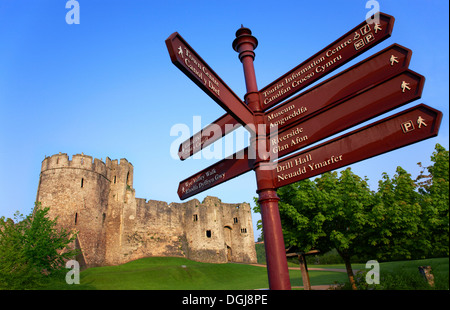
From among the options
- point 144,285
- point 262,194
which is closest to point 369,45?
point 262,194

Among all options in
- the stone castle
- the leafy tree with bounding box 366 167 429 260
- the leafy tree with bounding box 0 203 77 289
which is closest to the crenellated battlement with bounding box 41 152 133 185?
the stone castle

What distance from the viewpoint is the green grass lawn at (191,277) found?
21.1m

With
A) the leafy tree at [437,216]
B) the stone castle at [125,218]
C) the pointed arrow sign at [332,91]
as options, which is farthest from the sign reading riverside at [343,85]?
the stone castle at [125,218]

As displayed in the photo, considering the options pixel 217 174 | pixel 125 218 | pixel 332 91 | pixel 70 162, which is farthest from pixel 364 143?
pixel 125 218

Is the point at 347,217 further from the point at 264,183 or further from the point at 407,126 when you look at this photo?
the point at 407,126

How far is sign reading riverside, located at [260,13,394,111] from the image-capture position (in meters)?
3.29

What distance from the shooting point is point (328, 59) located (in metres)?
3.66

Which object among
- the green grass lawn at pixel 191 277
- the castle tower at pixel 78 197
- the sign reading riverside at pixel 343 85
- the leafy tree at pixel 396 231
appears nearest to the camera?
the sign reading riverside at pixel 343 85

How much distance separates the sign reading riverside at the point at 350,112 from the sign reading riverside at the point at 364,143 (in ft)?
0.38

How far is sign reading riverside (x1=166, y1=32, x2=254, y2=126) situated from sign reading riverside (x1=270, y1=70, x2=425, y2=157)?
0.68 metres

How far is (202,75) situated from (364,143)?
2.03m

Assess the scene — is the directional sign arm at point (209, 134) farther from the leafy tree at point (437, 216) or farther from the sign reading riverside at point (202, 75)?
the leafy tree at point (437, 216)

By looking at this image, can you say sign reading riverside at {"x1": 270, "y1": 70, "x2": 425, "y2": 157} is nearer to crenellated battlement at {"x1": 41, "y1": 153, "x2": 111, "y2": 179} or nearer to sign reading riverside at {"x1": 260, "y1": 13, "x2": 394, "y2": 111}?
sign reading riverside at {"x1": 260, "y1": 13, "x2": 394, "y2": 111}

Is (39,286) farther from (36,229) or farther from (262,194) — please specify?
(262,194)
